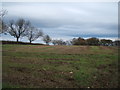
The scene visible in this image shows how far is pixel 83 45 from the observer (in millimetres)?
12312

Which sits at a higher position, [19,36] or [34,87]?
[19,36]

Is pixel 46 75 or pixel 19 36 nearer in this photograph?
pixel 46 75

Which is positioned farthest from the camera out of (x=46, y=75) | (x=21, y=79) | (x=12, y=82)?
(x=46, y=75)

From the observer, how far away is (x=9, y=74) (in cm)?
508

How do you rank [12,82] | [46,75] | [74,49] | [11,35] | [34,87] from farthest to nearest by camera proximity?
1. [74,49]
2. [11,35]
3. [46,75]
4. [12,82]
5. [34,87]

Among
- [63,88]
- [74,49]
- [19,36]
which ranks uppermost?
[19,36]

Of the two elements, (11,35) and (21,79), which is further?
(11,35)

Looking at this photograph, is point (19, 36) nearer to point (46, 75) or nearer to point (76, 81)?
point (46, 75)

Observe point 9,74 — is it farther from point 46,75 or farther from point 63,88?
point 63,88

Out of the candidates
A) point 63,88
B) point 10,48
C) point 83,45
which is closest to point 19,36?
point 10,48

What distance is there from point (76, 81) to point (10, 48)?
29.1 ft

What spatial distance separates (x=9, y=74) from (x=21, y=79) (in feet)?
2.52

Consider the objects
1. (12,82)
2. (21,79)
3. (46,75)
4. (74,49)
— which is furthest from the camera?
(74,49)

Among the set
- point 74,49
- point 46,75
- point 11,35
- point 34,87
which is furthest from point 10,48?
point 34,87
